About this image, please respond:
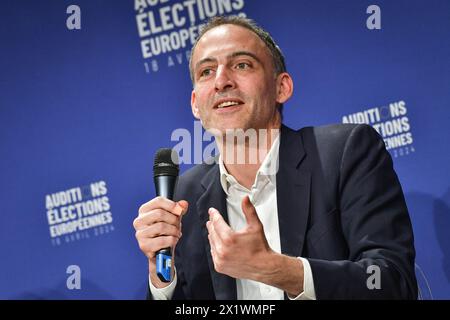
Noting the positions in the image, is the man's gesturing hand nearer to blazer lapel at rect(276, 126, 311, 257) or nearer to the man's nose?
blazer lapel at rect(276, 126, 311, 257)

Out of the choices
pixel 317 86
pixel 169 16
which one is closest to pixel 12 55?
pixel 169 16

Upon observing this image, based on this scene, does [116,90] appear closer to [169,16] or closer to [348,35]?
[169,16]

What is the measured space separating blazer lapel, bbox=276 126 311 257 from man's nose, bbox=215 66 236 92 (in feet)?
0.88

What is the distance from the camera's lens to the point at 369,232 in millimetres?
1646

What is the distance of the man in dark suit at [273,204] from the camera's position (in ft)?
4.94

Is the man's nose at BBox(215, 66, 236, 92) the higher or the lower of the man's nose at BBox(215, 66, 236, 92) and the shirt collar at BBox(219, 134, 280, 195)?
the higher

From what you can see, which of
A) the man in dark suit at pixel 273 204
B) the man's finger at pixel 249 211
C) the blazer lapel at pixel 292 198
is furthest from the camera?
the blazer lapel at pixel 292 198

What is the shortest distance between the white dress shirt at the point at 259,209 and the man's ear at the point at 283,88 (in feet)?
0.62

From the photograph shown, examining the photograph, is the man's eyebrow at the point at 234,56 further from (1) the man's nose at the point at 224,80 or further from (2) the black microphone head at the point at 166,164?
(2) the black microphone head at the point at 166,164

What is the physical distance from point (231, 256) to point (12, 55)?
5.99 feet

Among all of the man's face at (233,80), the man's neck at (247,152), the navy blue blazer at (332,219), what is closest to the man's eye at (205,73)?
the man's face at (233,80)

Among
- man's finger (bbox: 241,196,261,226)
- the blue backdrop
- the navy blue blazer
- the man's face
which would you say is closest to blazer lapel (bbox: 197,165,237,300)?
the navy blue blazer

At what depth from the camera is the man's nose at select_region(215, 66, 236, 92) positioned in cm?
188

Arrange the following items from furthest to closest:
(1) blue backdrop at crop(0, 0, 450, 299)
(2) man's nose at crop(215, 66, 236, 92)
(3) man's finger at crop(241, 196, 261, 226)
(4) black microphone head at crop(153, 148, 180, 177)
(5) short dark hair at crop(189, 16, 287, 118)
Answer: (1) blue backdrop at crop(0, 0, 450, 299)
(5) short dark hair at crop(189, 16, 287, 118)
(2) man's nose at crop(215, 66, 236, 92)
(4) black microphone head at crop(153, 148, 180, 177)
(3) man's finger at crop(241, 196, 261, 226)
